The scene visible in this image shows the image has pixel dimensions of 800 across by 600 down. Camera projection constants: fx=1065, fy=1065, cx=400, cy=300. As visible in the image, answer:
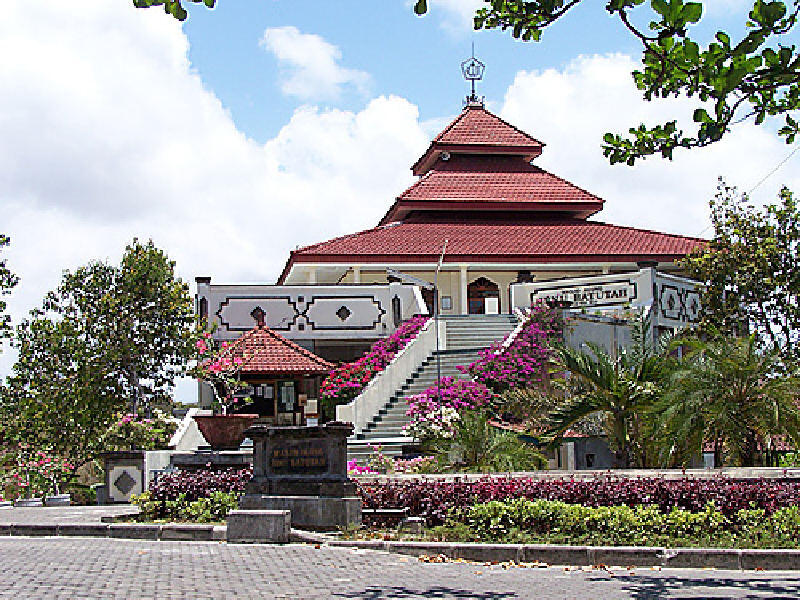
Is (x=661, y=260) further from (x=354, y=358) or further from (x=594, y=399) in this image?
(x=594, y=399)

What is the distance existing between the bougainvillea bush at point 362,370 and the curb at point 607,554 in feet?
40.7

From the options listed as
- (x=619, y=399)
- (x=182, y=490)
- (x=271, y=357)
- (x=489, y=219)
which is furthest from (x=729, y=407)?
(x=489, y=219)

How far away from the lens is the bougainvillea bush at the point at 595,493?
12.9 metres

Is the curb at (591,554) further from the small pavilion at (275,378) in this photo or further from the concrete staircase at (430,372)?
the small pavilion at (275,378)

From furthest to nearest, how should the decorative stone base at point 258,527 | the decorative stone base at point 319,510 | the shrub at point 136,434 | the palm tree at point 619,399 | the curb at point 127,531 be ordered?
the shrub at point 136,434 < the palm tree at point 619,399 < the curb at point 127,531 < the decorative stone base at point 319,510 < the decorative stone base at point 258,527

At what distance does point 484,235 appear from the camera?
36656mm

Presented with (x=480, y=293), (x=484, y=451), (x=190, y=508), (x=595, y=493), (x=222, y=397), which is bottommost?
(x=190, y=508)

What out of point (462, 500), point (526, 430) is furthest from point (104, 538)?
point (526, 430)

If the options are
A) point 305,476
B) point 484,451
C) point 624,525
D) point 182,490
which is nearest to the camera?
point 624,525

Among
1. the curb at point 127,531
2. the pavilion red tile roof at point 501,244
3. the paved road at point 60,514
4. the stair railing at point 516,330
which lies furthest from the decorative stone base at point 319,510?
the pavilion red tile roof at point 501,244

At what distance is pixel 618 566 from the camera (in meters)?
11.6

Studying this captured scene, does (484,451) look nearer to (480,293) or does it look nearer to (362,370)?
(362,370)

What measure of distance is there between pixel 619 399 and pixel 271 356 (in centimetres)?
992

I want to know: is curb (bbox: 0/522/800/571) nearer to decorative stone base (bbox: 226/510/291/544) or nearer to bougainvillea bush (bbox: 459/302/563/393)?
decorative stone base (bbox: 226/510/291/544)
